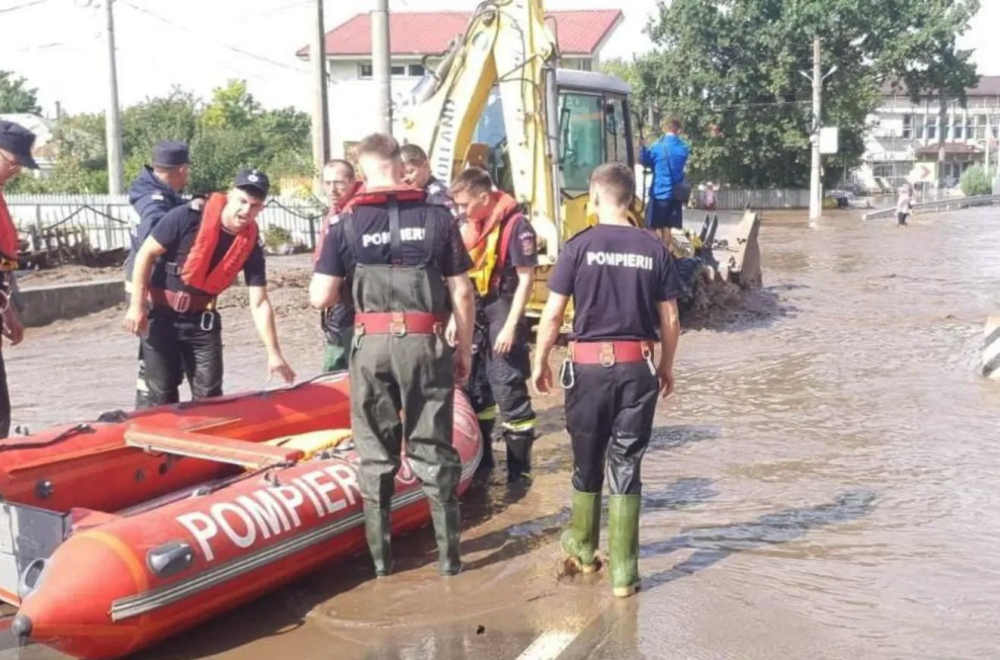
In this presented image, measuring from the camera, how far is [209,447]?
18.0ft

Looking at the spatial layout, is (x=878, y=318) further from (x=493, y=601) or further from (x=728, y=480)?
(x=493, y=601)

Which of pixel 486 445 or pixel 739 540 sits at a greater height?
pixel 486 445

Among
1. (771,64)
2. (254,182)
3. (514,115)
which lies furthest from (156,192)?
(771,64)

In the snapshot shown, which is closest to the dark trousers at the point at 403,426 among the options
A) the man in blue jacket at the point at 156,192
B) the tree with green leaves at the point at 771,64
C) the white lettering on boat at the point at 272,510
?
the white lettering on boat at the point at 272,510

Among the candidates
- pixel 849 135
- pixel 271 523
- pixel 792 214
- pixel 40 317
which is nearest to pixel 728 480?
pixel 271 523

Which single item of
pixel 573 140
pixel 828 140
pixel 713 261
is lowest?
pixel 713 261

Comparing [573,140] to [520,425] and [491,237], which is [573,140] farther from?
[520,425]

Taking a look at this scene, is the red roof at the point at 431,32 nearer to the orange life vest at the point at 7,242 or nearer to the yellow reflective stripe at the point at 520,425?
the yellow reflective stripe at the point at 520,425

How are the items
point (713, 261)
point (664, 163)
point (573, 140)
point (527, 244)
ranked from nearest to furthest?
point (527, 244) < point (573, 140) < point (664, 163) < point (713, 261)

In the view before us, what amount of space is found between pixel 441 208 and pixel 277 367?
59.1 inches

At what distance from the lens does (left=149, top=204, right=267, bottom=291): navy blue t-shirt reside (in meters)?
6.25

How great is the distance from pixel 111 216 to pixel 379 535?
2068cm

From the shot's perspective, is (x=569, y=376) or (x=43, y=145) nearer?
(x=569, y=376)

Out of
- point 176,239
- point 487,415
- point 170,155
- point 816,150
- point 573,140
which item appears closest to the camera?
point 176,239
